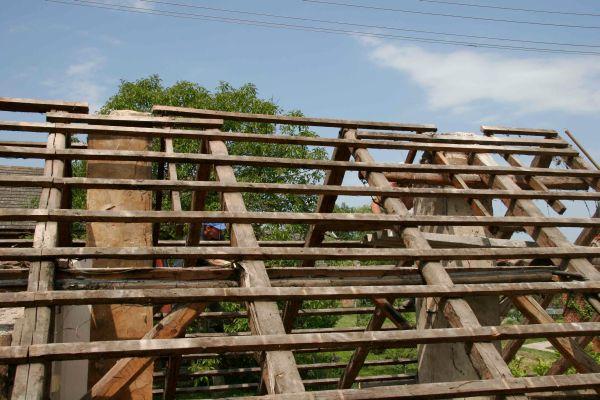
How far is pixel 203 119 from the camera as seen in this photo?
4.82 metres

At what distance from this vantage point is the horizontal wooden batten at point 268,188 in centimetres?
358

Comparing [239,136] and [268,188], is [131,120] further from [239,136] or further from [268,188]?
[268,188]

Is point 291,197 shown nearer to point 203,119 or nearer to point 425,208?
point 425,208

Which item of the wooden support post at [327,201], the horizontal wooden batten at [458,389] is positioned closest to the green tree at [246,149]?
the wooden support post at [327,201]

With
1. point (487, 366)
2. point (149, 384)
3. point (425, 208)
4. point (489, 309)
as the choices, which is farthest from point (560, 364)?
point (149, 384)

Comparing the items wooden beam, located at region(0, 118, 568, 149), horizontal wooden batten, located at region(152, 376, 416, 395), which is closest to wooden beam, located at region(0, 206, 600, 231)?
wooden beam, located at region(0, 118, 568, 149)

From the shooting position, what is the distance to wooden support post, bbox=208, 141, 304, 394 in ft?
8.00

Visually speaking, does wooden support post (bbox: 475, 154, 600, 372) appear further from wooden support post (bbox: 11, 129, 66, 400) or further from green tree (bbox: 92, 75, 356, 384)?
green tree (bbox: 92, 75, 356, 384)

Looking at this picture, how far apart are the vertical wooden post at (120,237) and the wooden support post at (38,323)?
0.69 metres

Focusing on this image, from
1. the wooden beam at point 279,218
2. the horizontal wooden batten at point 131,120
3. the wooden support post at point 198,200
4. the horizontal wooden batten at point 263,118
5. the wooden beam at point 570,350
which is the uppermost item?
the horizontal wooden batten at point 263,118

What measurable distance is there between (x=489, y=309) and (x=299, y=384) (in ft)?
10.0

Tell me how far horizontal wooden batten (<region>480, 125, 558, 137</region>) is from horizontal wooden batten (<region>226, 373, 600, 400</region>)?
340 centimetres

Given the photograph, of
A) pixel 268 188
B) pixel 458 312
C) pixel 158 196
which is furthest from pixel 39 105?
pixel 458 312

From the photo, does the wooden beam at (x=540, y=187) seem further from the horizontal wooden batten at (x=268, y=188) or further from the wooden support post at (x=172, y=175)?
the wooden support post at (x=172, y=175)
